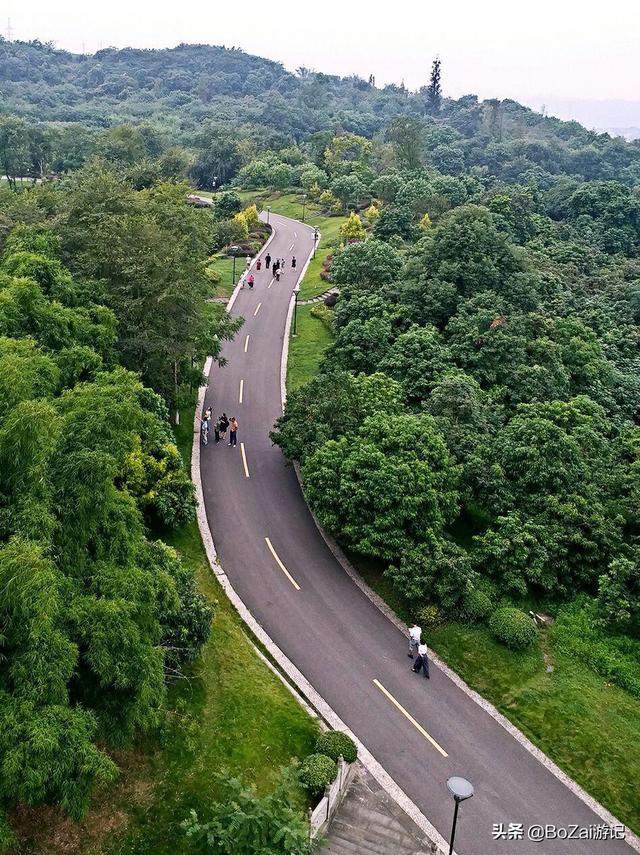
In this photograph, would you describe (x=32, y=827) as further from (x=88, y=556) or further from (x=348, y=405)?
(x=348, y=405)

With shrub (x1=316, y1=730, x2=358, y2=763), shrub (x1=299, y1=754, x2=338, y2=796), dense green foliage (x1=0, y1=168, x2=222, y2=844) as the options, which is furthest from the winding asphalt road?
dense green foliage (x1=0, y1=168, x2=222, y2=844)

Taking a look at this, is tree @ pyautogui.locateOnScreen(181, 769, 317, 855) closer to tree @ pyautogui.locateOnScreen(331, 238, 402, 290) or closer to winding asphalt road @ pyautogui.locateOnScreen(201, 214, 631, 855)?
winding asphalt road @ pyautogui.locateOnScreen(201, 214, 631, 855)

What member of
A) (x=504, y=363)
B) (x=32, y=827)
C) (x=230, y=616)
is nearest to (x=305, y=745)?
(x=230, y=616)

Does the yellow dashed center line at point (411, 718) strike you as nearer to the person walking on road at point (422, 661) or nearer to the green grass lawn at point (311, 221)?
the person walking on road at point (422, 661)

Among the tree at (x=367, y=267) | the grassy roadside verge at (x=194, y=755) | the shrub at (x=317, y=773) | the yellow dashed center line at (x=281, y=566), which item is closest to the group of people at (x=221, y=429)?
the yellow dashed center line at (x=281, y=566)

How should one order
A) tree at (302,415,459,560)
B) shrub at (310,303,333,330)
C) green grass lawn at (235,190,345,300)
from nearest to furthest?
tree at (302,415,459,560), shrub at (310,303,333,330), green grass lawn at (235,190,345,300)

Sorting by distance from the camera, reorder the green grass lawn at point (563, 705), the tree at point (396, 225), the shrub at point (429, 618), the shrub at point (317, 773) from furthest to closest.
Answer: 1. the tree at point (396, 225)
2. the shrub at point (429, 618)
3. the green grass lawn at point (563, 705)
4. the shrub at point (317, 773)

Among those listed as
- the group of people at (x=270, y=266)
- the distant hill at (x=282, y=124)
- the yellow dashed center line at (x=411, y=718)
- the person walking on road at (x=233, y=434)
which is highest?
the distant hill at (x=282, y=124)
